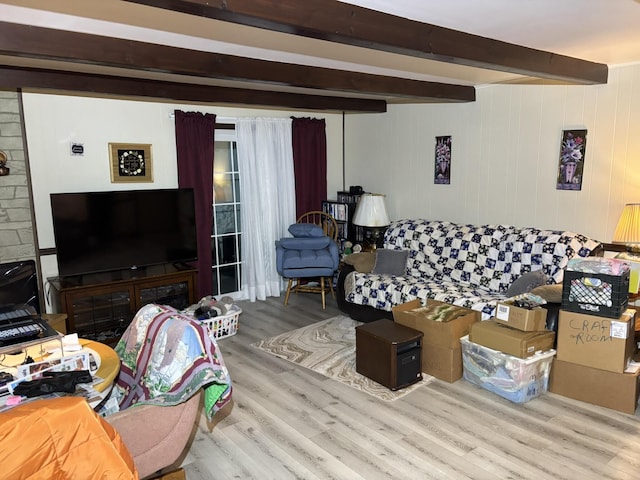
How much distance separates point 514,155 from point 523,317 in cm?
198

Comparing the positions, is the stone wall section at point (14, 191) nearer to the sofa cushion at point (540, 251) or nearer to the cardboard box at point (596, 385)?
the sofa cushion at point (540, 251)

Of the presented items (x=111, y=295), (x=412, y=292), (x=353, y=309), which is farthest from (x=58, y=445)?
(x=353, y=309)

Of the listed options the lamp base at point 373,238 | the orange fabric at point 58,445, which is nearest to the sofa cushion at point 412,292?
the lamp base at point 373,238

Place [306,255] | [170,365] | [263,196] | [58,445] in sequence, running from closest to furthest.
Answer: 1. [58,445]
2. [170,365]
3. [306,255]
4. [263,196]

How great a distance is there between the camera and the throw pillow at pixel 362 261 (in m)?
5.00

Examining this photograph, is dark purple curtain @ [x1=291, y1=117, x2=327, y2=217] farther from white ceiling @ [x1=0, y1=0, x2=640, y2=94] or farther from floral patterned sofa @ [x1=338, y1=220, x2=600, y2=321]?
white ceiling @ [x1=0, y1=0, x2=640, y2=94]

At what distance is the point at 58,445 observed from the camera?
1.37m

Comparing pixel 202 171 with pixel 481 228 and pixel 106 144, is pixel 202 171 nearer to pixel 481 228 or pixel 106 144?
pixel 106 144

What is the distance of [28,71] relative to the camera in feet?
12.5

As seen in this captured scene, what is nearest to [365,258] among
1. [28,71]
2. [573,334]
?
[573,334]

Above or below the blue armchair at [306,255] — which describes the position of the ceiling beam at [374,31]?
above

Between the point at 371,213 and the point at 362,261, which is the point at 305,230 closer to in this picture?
the point at 371,213

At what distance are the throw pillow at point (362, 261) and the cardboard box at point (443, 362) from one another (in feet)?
4.55

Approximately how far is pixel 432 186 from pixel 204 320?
9.30 feet
